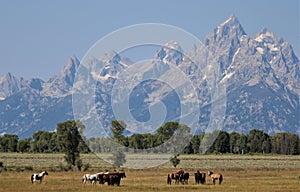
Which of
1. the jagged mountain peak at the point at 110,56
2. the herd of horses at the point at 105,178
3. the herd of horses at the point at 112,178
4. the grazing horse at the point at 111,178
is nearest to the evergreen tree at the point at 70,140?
the herd of horses at the point at 112,178

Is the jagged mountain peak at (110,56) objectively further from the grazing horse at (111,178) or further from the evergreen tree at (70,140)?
the evergreen tree at (70,140)

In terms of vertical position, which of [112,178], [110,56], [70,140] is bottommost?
[112,178]

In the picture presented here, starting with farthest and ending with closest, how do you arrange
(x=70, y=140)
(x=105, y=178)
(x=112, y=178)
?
(x=70, y=140) → (x=105, y=178) → (x=112, y=178)

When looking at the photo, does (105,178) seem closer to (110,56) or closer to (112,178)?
(112,178)

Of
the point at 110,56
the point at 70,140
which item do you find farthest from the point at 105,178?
the point at 70,140

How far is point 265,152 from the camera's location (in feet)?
602

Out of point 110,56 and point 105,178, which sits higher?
point 110,56

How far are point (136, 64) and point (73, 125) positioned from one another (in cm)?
2808

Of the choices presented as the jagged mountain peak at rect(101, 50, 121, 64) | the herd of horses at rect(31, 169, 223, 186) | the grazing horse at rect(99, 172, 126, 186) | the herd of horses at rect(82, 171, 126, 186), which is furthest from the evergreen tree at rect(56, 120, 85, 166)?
the grazing horse at rect(99, 172, 126, 186)

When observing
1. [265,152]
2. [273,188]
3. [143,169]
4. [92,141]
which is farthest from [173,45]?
[265,152]

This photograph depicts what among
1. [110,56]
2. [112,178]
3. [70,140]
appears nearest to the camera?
[112,178]

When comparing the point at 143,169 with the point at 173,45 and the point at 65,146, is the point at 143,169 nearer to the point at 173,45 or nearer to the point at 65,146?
the point at 65,146

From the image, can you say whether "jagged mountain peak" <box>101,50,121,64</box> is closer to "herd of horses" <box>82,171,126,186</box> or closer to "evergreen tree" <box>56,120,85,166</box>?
"herd of horses" <box>82,171,126,186</box>

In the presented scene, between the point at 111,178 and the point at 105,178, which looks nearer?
the point at 111,178
